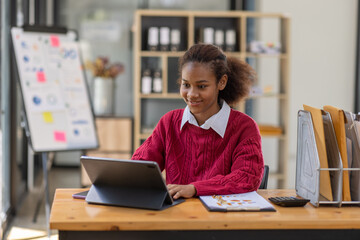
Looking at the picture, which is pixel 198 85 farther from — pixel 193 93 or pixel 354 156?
pixel 354 156

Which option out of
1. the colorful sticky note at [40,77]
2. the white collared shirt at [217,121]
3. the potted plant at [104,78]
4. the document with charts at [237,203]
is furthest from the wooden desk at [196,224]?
the potted plant at [104,78]

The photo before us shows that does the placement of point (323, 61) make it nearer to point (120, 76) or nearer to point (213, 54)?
point (120, 76)

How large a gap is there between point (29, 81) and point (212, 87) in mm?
2189

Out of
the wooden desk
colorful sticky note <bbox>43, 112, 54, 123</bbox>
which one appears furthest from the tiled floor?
the wooden desk

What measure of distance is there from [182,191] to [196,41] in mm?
3251

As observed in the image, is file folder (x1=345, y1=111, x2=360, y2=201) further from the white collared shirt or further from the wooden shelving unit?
the wooden shelving unit

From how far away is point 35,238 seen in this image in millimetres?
3607

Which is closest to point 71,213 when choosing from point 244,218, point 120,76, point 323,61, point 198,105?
point 244,218

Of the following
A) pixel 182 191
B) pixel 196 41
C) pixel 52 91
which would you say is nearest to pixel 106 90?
pixel 196 41

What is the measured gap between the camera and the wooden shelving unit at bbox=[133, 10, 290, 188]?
4652 mm

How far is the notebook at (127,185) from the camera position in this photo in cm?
159

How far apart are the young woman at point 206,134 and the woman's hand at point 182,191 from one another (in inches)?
4.6

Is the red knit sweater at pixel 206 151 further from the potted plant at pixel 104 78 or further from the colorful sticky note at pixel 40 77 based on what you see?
the potted plant at pixel 104 78

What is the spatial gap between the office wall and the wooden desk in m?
3.61
